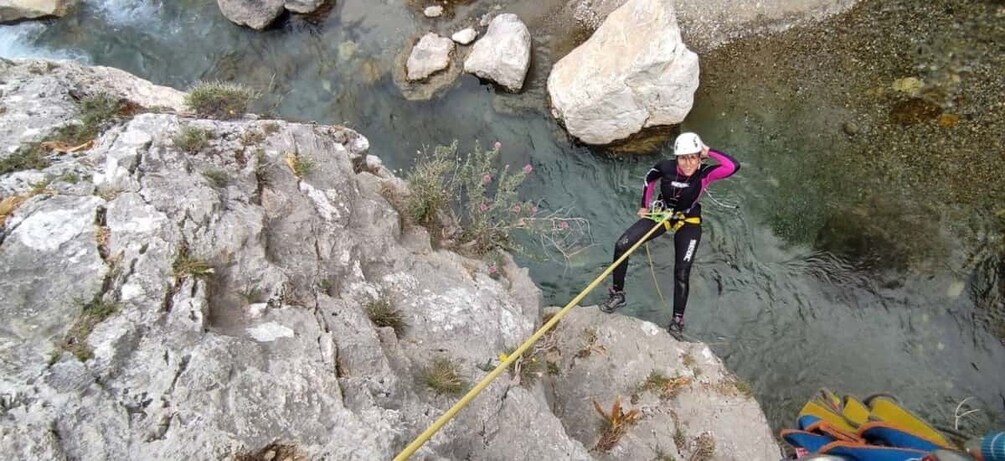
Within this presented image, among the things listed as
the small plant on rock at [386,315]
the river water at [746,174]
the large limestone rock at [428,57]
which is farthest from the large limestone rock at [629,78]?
the small plant on rock at [386,315]

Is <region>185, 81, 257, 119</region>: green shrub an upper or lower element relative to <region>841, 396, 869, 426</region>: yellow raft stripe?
upper

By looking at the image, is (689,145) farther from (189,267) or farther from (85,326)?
(85,326)

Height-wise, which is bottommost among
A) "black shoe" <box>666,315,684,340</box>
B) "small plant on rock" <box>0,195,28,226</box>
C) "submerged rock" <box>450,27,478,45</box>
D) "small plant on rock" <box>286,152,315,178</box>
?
"black shoe" <box>666,315,684,340</box>

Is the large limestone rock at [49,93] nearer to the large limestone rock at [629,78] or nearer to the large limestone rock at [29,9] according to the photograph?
the large limestone rock at [629,78]

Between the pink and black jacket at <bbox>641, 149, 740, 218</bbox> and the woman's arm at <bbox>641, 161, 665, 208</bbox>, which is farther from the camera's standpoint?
the woman's arm at <bbox>641, 161, 665, 208</bbox>

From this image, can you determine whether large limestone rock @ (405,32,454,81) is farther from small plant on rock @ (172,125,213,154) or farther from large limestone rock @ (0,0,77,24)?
large limestone rock @ (0,0,77,24)

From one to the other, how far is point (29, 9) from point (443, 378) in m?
12.1

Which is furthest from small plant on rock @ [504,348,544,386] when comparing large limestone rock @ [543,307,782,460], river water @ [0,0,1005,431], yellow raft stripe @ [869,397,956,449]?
yellow raft stripe @ [869,397,956,449]

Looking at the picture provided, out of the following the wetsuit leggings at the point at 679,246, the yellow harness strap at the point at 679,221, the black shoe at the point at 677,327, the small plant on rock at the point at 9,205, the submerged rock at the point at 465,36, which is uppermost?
the small plant on rock at the point at 9,205

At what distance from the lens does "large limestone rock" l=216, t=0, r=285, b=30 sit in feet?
35.8

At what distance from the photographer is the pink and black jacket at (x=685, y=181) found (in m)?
6.47

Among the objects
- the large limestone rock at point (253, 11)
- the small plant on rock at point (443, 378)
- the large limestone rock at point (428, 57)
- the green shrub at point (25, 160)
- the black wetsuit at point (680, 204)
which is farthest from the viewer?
the large limestone rock at point (253, 11)

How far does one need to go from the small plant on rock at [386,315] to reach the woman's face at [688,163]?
3.39m

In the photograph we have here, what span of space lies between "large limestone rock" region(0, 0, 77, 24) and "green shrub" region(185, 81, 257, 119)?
7.81 m
